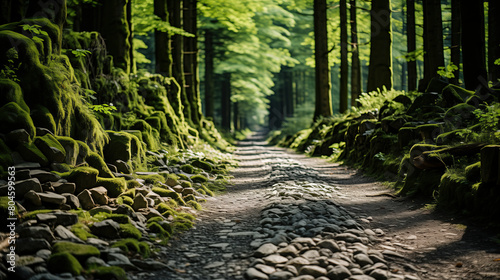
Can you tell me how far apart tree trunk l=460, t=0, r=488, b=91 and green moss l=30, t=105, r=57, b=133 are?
8.22 m

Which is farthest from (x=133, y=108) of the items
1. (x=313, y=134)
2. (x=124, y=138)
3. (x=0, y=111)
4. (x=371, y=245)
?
(x=313, y=134)

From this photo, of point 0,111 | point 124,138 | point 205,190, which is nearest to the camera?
point 0,111

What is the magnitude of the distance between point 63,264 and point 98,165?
2795 mm

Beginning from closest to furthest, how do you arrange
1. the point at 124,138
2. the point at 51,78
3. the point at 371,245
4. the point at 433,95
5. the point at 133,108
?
1. the point at 371,245
2. the point at 51,78
3. the point at 124,138
4. the point at 433,95
5. the point at 133,108

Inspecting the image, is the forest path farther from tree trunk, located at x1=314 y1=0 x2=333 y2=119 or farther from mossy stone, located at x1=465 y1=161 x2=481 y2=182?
tree trunk, located at x1=314 y1=0 x2=333 y2=119

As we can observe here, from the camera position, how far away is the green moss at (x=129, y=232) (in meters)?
3.98

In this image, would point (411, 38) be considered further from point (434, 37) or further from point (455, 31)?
point (434, 37)

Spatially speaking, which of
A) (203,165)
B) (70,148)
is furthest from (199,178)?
(70,148)

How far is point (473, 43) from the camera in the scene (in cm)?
796

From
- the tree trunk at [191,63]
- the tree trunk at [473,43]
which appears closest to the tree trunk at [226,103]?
the tree trunk at [191,63]

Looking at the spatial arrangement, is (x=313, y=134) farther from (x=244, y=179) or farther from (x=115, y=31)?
(x=115, y=31)

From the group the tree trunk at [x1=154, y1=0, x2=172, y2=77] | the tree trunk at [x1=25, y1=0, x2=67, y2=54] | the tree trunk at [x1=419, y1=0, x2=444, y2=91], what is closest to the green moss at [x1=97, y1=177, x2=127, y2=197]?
the tree trunk at [x1=25, y1=0, x2=67, y2=54]

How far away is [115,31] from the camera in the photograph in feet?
34.7

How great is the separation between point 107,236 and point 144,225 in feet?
→ 2.15
